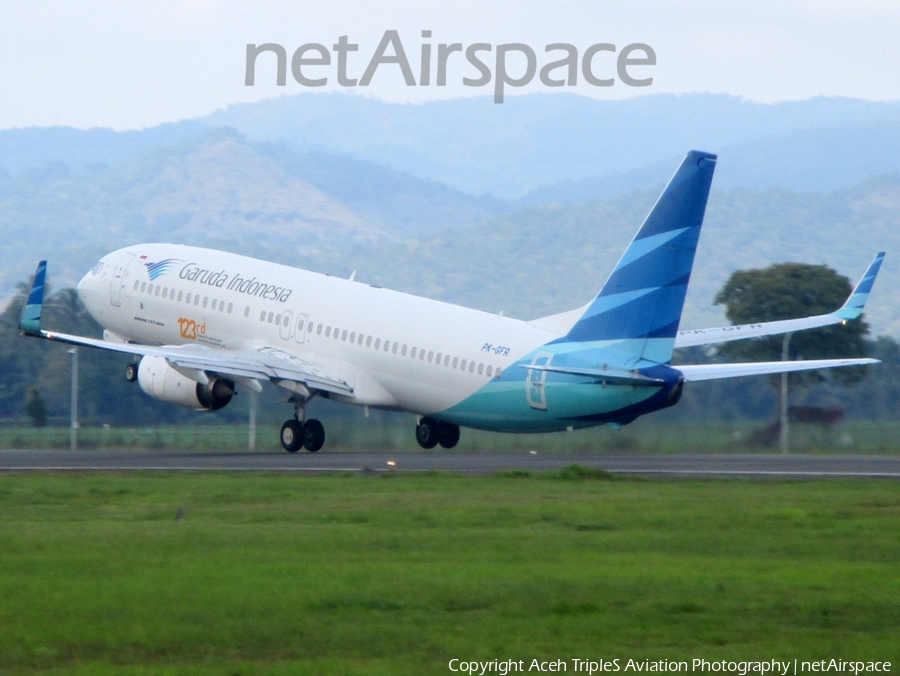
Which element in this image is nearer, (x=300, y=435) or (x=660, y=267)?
(x=660, y=267)

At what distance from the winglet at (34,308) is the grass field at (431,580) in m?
12.7

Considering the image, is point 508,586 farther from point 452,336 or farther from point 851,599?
point 452,336

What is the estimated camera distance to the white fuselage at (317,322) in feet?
120

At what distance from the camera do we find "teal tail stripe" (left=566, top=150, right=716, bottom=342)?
31.4 metres

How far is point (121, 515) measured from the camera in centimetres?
2275

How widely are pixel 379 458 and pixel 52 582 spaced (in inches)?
860

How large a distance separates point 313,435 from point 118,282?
28.7 feet

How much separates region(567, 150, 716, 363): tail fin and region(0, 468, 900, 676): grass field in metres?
7.30

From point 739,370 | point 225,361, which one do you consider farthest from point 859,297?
point 225,361

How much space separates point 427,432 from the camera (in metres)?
40.5

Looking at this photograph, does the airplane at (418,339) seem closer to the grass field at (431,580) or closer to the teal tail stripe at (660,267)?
the teal tail stripe at (660,267)

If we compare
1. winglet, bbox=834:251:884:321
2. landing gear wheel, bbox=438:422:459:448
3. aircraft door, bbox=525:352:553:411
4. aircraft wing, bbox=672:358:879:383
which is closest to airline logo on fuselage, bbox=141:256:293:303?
landing gear wheel, bbox=438:422:459:448

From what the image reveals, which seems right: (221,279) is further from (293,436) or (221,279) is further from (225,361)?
(293,436)

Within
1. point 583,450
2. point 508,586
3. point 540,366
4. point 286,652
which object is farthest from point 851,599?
point 583,450
